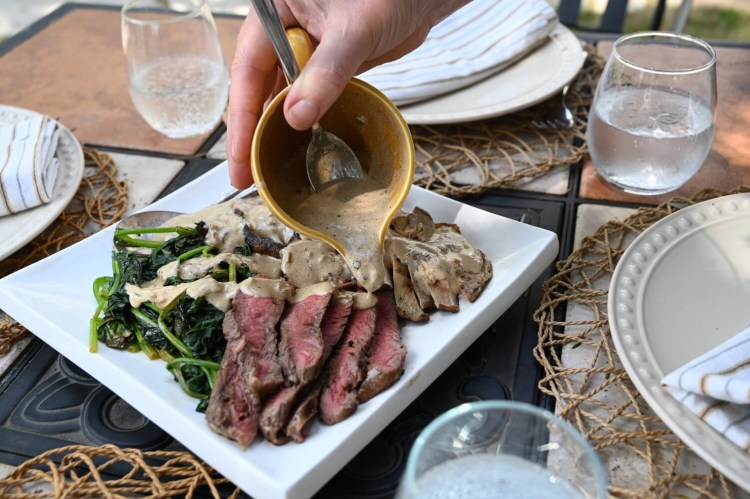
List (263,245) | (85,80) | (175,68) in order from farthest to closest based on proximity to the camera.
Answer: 1. (85,80)
2. (175,68)
3. (263,245)

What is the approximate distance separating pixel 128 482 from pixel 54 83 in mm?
2100

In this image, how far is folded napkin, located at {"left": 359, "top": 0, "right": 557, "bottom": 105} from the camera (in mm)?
2475

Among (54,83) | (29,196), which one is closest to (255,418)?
(29,196)

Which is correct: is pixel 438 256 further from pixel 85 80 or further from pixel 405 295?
pixel 85 80

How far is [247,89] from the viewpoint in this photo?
6.35ft

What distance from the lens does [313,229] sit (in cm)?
168

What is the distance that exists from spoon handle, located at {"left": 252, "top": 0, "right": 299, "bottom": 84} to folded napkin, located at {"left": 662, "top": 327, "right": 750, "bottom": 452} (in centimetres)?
100

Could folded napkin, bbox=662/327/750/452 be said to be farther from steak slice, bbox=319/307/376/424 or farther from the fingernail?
the fingernail

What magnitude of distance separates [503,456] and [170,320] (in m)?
0.81

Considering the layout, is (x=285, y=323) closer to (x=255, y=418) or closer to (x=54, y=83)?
(x=255, y=418)

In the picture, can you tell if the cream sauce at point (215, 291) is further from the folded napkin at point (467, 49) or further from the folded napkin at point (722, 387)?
the folded napkin at point (467, 49)

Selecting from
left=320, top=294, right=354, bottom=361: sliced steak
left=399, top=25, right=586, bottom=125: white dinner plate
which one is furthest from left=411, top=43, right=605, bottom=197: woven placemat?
left=320, top=294, right=354, bottom=361: sliced steak

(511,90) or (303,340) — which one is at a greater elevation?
(303,340)

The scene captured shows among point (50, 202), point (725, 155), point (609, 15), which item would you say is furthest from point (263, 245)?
point (609, 15)
